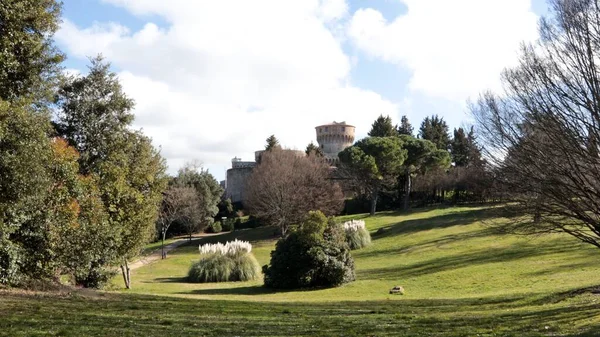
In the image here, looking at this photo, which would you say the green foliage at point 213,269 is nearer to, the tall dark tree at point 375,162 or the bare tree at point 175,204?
the bare tree at point 175,204

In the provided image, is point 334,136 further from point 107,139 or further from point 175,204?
point 107,139

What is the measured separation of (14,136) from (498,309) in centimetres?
1210

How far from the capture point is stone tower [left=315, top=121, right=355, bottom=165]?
8750 centimetres

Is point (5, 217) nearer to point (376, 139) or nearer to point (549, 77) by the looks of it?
point (549, 77)

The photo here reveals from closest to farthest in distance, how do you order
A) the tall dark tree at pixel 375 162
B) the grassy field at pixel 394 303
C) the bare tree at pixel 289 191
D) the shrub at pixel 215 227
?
the grassy field at pixel 394 303 < the bare tree at pixel 289 191 < the tall dark tree at pixel 375 162 < the shrub at pixel 215 227

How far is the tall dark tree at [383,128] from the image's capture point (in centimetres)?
7388

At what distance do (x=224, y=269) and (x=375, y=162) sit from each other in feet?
98.2

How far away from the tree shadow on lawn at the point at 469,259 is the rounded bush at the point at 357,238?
8285 millimetres

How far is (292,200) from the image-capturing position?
47875 mm

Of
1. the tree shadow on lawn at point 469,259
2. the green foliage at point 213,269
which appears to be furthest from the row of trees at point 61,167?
the tree shadow on lawn at point 469,259

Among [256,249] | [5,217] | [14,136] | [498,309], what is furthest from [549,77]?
[256,249]

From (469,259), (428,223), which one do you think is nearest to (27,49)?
(469,259)

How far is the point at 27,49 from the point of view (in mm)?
12680

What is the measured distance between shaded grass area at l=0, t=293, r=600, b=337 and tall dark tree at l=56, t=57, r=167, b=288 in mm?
6453
